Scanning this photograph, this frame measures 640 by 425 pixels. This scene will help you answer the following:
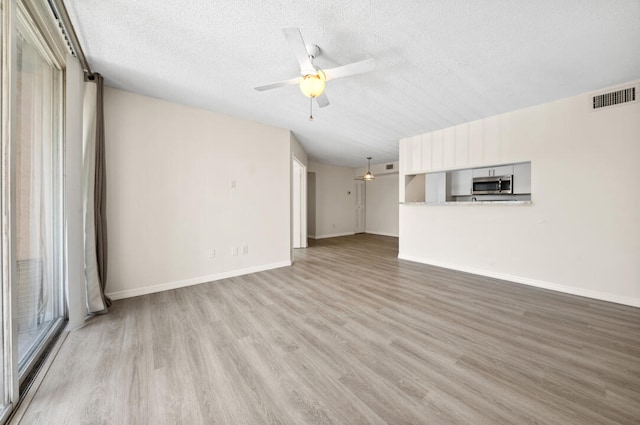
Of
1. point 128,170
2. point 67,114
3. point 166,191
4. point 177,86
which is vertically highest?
point 177,86

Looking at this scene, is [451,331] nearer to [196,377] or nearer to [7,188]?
[196,377]

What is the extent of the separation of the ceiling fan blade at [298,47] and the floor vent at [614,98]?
3642mm

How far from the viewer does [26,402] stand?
139 cm

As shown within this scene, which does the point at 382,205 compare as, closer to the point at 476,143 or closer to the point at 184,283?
the point at 476,143

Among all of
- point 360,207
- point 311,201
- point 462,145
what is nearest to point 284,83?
point 462,145

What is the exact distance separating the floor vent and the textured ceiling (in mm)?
164

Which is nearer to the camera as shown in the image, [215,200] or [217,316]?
[217,316]

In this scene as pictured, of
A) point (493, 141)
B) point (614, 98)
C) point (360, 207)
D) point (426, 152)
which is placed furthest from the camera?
point (360, 207)

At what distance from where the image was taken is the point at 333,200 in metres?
8.35

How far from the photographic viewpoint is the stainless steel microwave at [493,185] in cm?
402

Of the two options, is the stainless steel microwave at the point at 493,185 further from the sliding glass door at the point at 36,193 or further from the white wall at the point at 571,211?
the sliding glass door at the point at 36,193

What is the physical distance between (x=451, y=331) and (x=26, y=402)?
3.09 meters

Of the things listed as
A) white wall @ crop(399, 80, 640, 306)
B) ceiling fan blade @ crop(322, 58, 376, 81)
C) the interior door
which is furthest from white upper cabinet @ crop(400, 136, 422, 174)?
the interior door

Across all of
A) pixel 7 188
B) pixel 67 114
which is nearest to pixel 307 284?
pixel 7 188
